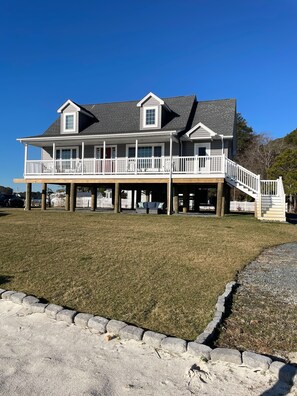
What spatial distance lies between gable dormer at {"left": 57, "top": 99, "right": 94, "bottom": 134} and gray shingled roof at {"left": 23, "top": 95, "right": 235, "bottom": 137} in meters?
0.52

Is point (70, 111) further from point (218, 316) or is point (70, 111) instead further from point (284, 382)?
point (284, 382)

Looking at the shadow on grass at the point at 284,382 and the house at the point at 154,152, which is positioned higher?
the house at the point at 154,152

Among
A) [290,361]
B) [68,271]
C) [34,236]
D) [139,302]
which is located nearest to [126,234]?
[34,236]

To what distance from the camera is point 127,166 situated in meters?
20.0

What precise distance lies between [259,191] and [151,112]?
8.81 metres

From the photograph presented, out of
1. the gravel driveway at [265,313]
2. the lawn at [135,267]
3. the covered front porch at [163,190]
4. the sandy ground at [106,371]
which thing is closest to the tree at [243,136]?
the covered front porch at [163,190]

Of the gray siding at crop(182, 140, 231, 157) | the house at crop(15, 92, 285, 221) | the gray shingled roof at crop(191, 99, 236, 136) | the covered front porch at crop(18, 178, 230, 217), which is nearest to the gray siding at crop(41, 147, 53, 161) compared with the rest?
the house at crop(15, 92, 285, 221)

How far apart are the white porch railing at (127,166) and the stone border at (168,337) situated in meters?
13.8

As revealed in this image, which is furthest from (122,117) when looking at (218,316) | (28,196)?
(218,316)

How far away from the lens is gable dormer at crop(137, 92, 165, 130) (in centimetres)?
2111

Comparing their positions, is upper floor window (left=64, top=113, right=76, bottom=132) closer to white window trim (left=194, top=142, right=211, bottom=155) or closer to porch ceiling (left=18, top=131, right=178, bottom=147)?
porch ceiling (left=18, top=131, right=178, bottom=147)

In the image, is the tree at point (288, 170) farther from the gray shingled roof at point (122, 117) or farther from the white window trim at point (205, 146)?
the white window trim at point (205, 146)

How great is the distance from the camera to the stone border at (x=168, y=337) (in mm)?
3098

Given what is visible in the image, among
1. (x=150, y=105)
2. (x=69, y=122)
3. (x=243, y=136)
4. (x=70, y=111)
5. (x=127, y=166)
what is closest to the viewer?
(x=127, y=166)
